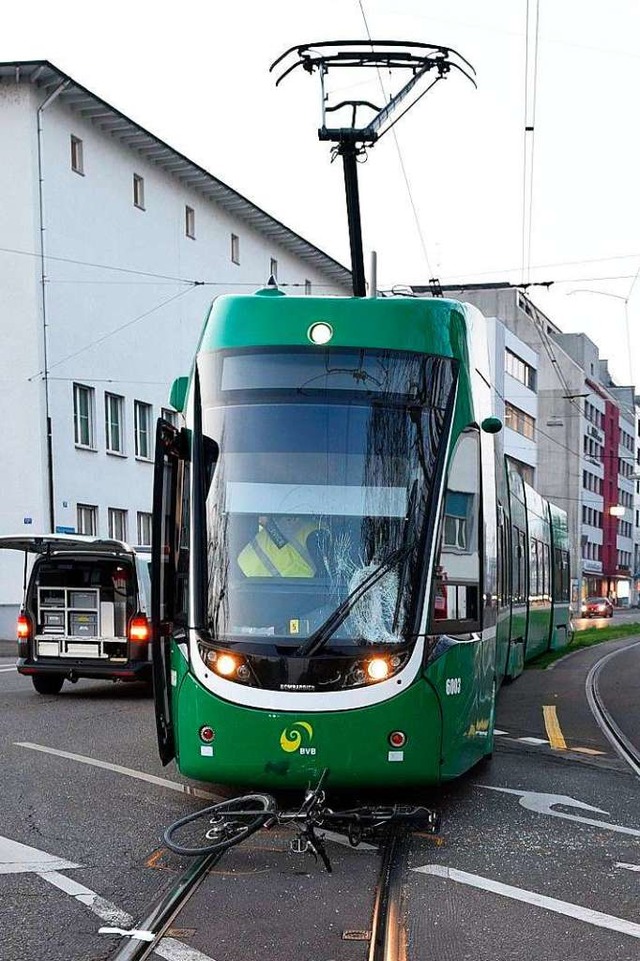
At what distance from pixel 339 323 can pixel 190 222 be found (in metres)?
34.8

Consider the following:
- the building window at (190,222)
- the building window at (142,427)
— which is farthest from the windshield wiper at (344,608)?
the building window at (190,222)

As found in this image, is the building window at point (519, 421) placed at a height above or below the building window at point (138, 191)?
below

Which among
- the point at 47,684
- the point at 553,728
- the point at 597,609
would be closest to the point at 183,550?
the point at 553,728

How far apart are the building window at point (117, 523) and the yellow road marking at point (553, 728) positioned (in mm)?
22481

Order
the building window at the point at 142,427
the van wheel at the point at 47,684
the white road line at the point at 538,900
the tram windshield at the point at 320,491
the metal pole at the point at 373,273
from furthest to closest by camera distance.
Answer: the building window at the point at 142,427, the metal pole at the point at 373,273, the van wheel at the point at 47,684, the tram windshield at the point at 320,491, the white road line at the point at 538,900

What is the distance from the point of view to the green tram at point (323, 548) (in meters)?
7.52

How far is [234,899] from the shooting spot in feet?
20.2

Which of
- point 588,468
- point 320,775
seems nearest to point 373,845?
point 320,775

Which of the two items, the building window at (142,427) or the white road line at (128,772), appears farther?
the building window at (142,427)

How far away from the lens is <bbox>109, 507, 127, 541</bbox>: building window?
36406 mm

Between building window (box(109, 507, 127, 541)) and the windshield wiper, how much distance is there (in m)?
29.1

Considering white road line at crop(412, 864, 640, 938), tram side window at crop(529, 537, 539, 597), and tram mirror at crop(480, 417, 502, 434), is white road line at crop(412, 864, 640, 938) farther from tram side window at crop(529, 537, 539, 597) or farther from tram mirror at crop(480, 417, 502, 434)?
tram side window at crop(529, 537, 539, 597)

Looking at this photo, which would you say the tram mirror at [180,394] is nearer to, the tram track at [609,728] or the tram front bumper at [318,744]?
the tram front bumper at [318,744]

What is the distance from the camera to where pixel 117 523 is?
37.0m
